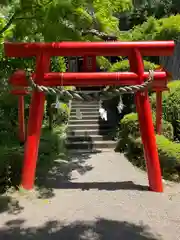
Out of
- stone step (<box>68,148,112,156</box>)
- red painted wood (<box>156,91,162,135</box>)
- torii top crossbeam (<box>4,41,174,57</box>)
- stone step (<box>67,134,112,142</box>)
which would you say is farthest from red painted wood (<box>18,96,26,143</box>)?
red painted wood (<box>156,91,162,135</box>)

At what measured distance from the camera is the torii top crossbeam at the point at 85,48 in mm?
6137

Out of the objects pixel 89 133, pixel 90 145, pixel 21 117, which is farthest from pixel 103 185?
pixel 89 133

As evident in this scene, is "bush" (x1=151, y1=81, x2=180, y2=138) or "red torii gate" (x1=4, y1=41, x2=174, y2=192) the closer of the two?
"red torii gate" (x1=4, y1=41, x2=174, y2=192)

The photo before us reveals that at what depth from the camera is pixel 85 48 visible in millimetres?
6148

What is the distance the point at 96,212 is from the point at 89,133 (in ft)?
22.3

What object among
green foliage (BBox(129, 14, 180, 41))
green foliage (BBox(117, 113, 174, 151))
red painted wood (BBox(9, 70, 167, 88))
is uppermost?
green foliage (BBox(129, 14, 180, 41))

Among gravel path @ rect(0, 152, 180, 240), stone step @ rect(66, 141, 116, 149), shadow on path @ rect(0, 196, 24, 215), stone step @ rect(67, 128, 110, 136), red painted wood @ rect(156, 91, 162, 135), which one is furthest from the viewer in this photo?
stone step @ rect(67, 128, 110, 136)

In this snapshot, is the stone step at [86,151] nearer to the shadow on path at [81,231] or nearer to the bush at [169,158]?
the bush at [169,158]

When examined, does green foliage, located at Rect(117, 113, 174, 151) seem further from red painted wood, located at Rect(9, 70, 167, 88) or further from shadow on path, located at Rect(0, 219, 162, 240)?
shadow on path, located at Rect(0, 219, 162, 240)

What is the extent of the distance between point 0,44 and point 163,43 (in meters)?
4.64

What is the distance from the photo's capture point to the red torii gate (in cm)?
618

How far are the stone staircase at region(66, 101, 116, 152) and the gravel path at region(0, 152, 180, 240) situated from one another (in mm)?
3602

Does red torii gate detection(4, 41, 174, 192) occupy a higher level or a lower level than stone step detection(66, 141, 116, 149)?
higher

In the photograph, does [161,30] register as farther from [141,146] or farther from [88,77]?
[88,77]
